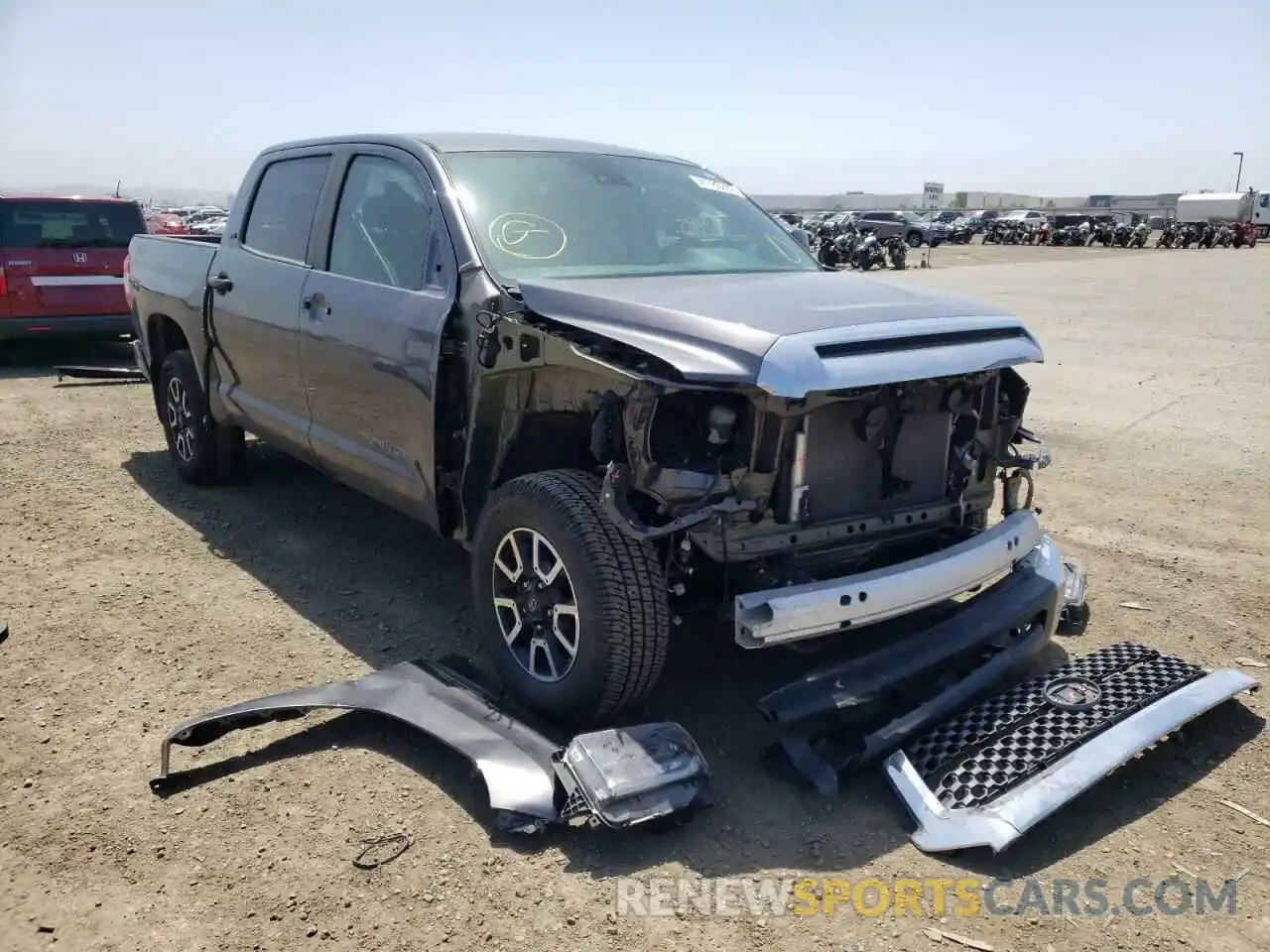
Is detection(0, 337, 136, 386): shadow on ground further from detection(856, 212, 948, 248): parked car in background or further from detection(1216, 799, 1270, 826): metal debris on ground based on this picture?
detection(856, 212, 948, 248): parked car in background

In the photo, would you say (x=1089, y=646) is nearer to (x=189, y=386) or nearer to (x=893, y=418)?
(x=893, y=418)

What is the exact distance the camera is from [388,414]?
406cm

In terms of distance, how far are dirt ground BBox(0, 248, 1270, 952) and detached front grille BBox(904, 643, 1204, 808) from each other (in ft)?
0.58

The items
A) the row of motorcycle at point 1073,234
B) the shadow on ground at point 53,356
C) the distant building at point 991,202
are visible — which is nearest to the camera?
the shadow on ground at point 53,356

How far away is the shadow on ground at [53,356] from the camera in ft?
34.7

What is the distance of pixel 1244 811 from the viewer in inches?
121

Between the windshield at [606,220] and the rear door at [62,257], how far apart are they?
25.3ft

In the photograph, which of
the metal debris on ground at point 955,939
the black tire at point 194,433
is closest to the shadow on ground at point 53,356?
the black tire at point 194,433

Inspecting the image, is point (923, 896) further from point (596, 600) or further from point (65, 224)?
point (65, 224)

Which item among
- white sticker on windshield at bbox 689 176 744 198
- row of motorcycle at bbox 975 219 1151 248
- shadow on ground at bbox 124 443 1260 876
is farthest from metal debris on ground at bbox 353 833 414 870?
row of motorcycle at bbox 975 219 1151 248

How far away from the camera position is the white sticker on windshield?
4840mm

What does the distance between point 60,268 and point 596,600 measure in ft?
31.1

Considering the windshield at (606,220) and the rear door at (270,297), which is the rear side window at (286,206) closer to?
the rear door at (270,297)

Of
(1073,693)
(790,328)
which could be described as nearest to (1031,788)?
(1073,693)
